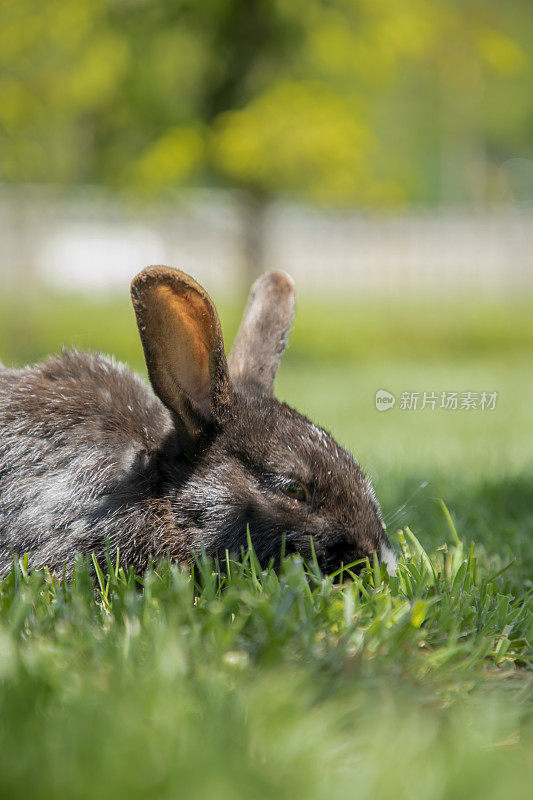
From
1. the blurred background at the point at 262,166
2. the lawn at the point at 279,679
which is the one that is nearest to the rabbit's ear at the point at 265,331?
the lawn at the point at 279,679

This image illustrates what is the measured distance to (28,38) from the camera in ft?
40.7

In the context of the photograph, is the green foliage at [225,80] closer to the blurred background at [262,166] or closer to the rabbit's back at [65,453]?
the blurred background at [262,166]

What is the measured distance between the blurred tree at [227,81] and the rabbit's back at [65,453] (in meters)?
10.3

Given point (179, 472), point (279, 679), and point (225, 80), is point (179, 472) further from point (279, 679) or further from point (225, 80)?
point (225, 80)

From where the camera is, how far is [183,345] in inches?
104

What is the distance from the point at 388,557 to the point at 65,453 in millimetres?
1053

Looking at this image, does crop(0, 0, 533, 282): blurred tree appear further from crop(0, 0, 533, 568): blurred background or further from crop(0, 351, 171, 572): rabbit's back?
crop(0, 351, 171, 572): rabbit's back

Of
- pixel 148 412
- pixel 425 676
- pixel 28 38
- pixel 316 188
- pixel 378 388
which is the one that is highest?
pixel 28 38

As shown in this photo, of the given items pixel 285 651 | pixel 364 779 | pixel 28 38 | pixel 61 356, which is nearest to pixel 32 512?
pixel 61 356

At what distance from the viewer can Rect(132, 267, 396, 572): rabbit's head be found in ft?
8.36

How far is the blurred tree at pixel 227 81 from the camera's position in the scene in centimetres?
1266

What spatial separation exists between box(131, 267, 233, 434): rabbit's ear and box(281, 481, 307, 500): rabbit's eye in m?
0.30

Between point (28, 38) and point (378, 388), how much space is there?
7.60m

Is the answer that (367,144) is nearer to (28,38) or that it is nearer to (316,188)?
(316,188)
